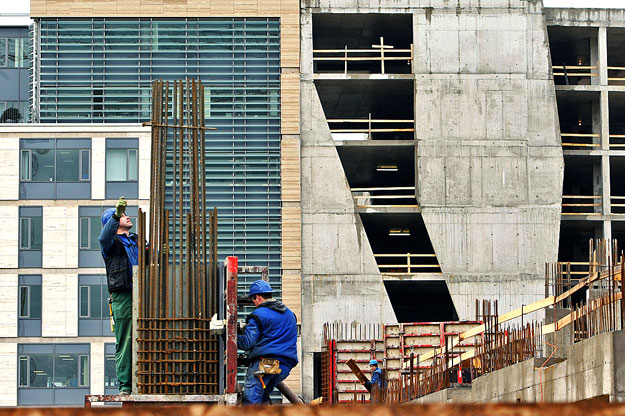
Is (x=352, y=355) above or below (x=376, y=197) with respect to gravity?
below

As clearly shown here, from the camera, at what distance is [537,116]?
5247cm

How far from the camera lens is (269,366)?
12.2 meters

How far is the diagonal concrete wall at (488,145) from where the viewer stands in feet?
169

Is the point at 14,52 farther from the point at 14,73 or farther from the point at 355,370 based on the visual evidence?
the point at 355,370

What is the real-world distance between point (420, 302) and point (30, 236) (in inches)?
738

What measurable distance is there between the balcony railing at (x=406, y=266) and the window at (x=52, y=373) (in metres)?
13.1

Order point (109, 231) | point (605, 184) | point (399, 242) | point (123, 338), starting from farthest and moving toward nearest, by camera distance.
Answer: point (399, 242) < point (605, 184) < point (123, 338) < point (109, 231)

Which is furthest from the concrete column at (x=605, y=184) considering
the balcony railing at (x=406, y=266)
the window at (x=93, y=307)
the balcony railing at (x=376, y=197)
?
the window at (x=93, y=307)

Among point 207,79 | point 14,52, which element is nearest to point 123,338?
point 207,79

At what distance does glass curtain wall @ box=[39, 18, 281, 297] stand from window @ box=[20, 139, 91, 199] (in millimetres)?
1925

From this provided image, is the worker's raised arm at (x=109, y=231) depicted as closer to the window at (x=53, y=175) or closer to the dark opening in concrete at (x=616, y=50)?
the window at (x=53, y=175)

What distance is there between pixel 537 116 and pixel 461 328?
1433 centimetres

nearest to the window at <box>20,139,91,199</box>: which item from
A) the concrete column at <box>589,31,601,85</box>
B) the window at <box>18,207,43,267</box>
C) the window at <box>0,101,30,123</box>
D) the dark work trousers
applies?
the window at <box>18,207,43,267</box>

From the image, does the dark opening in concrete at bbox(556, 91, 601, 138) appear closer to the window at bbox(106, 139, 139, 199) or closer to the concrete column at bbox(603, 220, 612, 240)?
the concrete column at bbox(603, 220, 612, 240)
